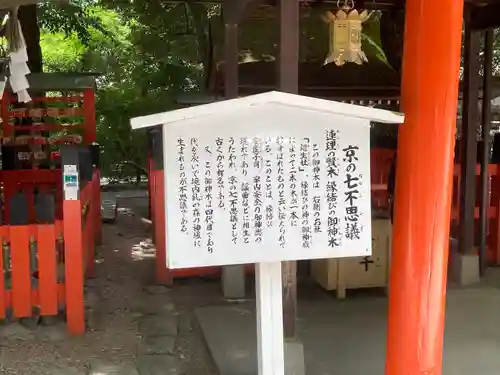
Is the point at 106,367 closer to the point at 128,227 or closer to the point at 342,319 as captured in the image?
the point at 342,319

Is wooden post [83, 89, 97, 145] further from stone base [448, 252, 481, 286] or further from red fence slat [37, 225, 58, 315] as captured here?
stone base [448, 252, 481, 286]

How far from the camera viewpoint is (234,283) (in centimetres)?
618

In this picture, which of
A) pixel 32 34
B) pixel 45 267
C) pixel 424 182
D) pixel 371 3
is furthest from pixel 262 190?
pixel 32 34

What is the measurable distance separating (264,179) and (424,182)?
86 centimetres

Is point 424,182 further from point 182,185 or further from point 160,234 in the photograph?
point 160,234

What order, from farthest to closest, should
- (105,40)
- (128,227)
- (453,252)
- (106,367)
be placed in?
(105,40) → (128,227) → (453,252) → (106,367)

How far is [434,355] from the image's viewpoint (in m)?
3.42

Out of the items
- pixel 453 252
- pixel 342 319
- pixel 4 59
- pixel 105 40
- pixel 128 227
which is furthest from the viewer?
pixel 105 40

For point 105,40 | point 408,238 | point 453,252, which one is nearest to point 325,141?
point 408,238

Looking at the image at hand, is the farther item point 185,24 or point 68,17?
point 185,24

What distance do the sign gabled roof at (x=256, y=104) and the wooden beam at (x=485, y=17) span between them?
3281 millimetres

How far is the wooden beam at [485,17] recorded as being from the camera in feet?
19.1

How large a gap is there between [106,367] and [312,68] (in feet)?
16.5

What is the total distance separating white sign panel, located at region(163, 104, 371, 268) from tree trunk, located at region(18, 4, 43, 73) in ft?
25.1
